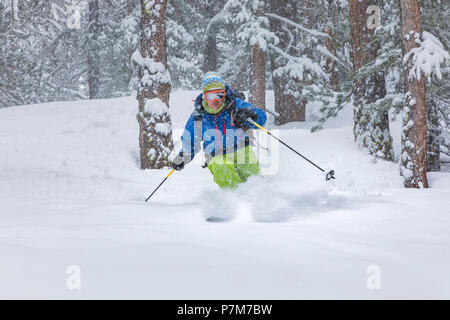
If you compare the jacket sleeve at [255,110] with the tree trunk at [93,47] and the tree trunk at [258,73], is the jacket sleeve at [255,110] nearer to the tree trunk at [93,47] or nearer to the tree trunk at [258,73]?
the tree trunk at [258,73]

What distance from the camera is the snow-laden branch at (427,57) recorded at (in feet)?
21.7

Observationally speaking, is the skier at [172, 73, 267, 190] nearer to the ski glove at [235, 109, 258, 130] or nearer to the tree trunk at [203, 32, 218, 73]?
the ski glove at [235, 109, 258, 130]

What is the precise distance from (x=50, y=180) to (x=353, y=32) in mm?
7188

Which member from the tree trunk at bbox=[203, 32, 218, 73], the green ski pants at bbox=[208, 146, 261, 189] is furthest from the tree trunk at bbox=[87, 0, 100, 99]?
the green ski pants at bbox=[208, 146, 261, 189]

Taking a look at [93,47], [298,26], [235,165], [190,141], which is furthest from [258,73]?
[93,47]

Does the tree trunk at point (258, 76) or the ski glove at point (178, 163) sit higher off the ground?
the tree trunk at point (258, 76)

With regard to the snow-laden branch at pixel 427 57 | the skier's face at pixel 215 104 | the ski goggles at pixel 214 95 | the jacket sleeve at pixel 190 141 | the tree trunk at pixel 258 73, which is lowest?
the jacket sleeve at pixel 190 141

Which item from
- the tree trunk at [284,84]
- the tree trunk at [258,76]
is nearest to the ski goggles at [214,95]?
the tree trunk at [258,76]

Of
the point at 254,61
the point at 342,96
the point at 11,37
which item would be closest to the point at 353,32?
the point at 342,96

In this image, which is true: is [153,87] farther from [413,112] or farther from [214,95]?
[413,112]

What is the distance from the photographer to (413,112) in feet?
23.4

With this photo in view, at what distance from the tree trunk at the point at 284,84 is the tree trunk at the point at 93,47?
32.6 feet

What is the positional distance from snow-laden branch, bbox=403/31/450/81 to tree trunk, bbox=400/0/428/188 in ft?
0.34

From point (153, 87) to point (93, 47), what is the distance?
504 inches
